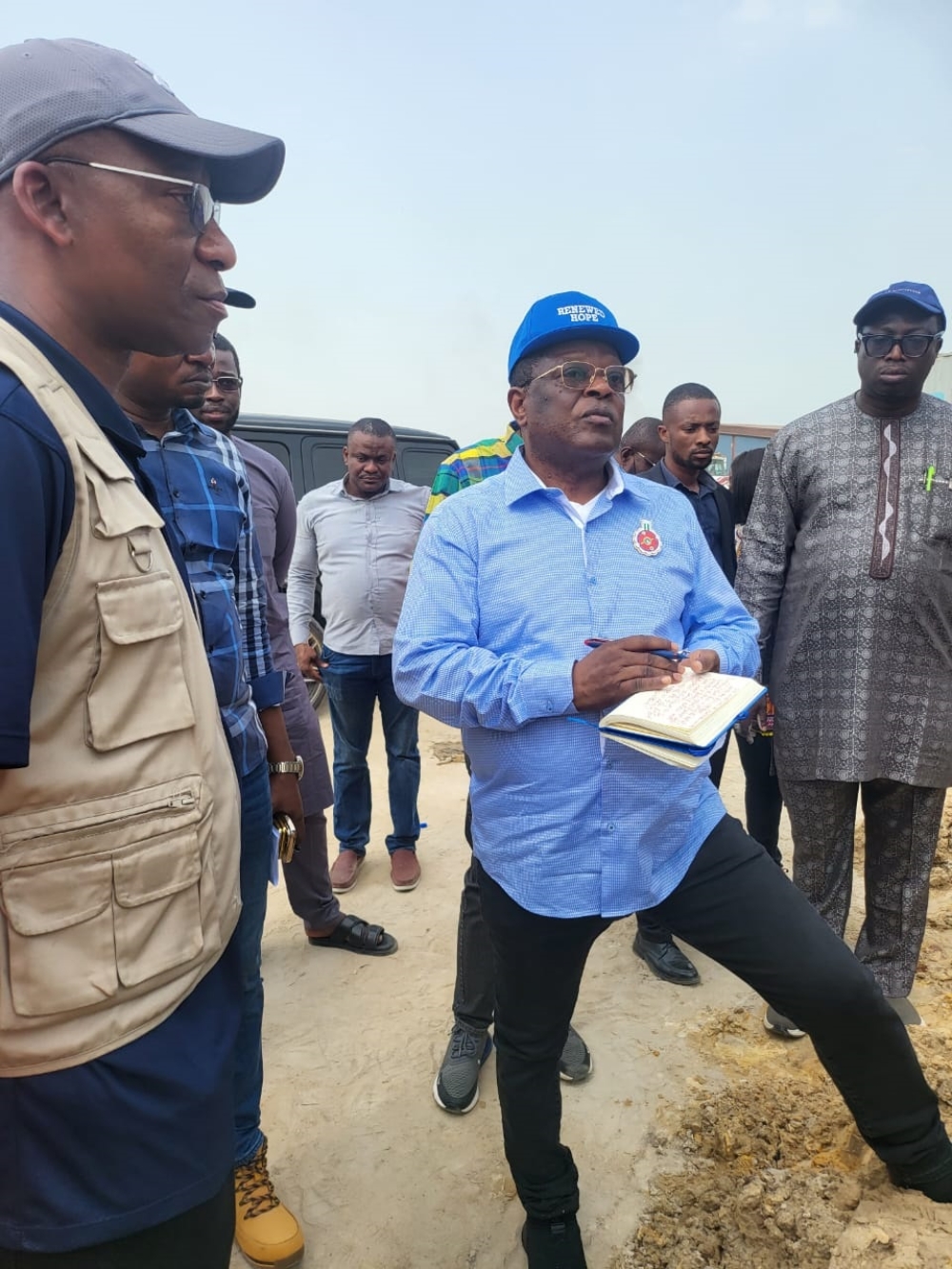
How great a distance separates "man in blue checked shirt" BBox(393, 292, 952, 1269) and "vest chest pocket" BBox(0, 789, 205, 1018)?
0.73 metres

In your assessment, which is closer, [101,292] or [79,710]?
[79,710]

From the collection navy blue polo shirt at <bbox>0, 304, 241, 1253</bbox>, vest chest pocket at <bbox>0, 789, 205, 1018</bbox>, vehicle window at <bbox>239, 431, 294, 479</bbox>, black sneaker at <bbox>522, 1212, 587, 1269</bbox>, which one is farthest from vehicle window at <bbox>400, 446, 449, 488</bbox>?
vest chest pocket at <bbox>0, 789, 205, 1018</bbox>

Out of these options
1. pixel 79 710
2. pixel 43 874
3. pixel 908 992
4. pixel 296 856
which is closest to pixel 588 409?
pixel 79 710

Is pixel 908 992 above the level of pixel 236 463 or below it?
below

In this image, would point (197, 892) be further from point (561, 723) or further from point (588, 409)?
point (588, 409)

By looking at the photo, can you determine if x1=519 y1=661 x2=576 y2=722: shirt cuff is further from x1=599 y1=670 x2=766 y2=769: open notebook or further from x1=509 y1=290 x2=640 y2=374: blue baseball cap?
x1=509 y1=290 x2=640 y2=374: blue baseball cap

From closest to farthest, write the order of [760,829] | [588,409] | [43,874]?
[43,874], [588,409], [760,829]

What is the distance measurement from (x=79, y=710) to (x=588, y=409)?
1.34 metres

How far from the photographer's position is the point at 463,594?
5.53 ft

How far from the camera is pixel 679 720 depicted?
138 centimetres

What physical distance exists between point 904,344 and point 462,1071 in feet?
8.60

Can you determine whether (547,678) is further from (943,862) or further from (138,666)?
(943,862)

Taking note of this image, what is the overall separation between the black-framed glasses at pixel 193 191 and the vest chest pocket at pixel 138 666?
0.49m

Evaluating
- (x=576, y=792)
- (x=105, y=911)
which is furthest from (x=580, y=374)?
(x=105, y=911)
